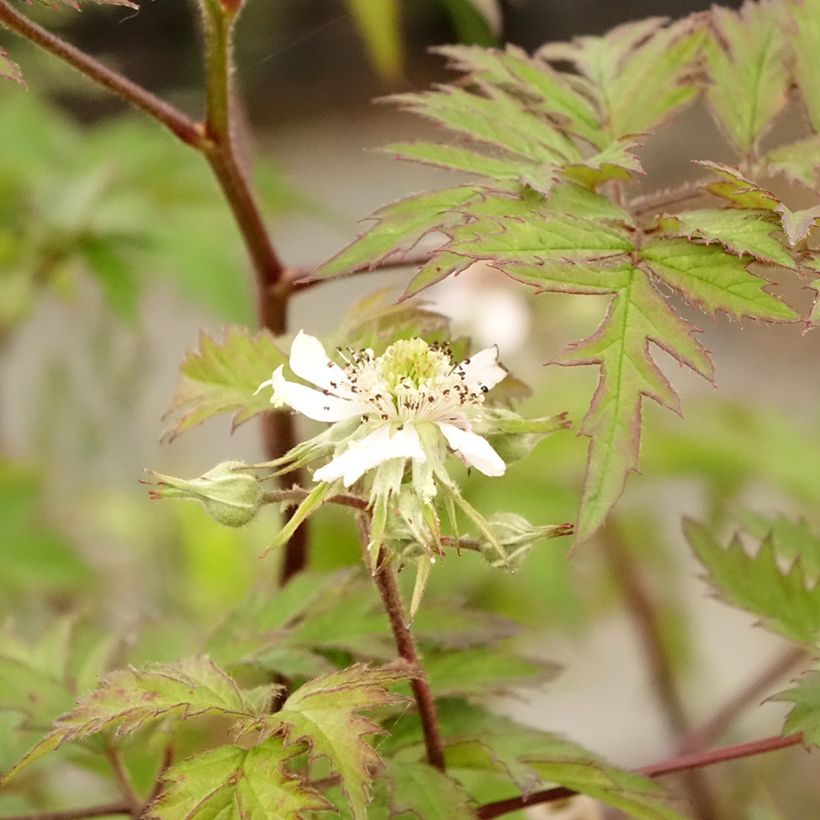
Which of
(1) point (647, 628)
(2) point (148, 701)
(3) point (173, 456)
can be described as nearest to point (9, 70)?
(2) point (148, 701)

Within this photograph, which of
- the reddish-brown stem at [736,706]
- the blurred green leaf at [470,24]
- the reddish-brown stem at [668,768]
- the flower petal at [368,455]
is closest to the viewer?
the flower petal at [368,455]

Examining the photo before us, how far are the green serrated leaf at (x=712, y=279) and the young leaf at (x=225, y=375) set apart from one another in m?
0.20

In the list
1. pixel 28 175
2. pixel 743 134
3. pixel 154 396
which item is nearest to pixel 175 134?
pixel 743 134

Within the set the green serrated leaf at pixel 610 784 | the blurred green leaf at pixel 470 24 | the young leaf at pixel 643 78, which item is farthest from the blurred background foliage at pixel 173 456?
the green serrated leaf at pixel 610 784

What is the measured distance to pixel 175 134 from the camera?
0.59 metres

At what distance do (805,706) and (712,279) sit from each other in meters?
0.22

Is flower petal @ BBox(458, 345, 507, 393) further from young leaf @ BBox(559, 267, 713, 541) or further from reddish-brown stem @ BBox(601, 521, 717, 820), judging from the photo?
reddish-brown stem @ BBox(601, 521, 717, 820)

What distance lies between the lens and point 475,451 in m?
0.44

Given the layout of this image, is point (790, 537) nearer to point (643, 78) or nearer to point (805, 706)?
point (805, 706)

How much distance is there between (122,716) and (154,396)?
91.0 inches

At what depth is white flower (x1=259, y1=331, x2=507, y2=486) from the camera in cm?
45

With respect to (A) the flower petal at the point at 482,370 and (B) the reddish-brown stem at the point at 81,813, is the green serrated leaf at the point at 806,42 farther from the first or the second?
(B) the reddish-brown stem at the point at 81,813

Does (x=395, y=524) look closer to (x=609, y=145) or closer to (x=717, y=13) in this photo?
(x=609, y=145)

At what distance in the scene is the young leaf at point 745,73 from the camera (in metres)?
0.62
